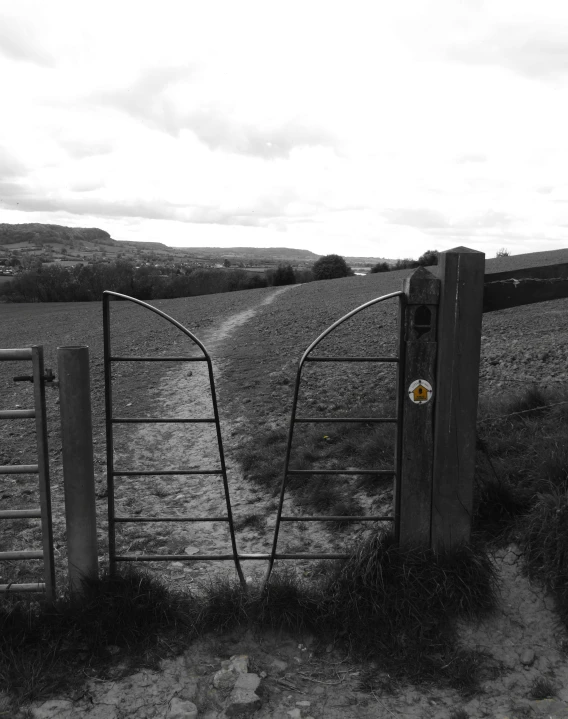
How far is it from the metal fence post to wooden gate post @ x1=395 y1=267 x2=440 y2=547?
2.06 m

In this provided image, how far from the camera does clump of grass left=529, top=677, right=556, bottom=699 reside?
339 cm

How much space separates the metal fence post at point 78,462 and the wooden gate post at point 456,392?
2.29m

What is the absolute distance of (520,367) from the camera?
947 cm

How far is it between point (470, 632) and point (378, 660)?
2.07 ft

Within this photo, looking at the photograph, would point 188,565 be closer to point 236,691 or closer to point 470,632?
point 236,691

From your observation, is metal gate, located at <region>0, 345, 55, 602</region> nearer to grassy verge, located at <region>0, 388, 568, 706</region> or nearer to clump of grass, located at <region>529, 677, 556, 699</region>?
grassy verge, located at <region>0, 388, 568, 706</region>

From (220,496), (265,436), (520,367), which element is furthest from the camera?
(520,367)

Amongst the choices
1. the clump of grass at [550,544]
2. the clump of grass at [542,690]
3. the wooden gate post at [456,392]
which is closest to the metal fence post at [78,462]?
the wooden gate post at [456,392]

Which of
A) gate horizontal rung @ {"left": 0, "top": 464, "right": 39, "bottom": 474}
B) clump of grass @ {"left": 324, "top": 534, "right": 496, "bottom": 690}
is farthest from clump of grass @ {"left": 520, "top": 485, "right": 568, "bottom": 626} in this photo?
gate horizontal rung @ {"left": 0, "top": 464, "right": 39, "bottom": 474}

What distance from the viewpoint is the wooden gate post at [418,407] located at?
154 inches

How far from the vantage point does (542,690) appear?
3.41 metres

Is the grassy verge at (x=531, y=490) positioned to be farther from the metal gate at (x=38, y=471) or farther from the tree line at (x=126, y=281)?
the tree line at (x=126, y=281)

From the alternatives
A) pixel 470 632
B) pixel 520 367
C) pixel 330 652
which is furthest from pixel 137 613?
pixel 520 367

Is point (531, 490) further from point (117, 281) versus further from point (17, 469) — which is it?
point (117, 281)
